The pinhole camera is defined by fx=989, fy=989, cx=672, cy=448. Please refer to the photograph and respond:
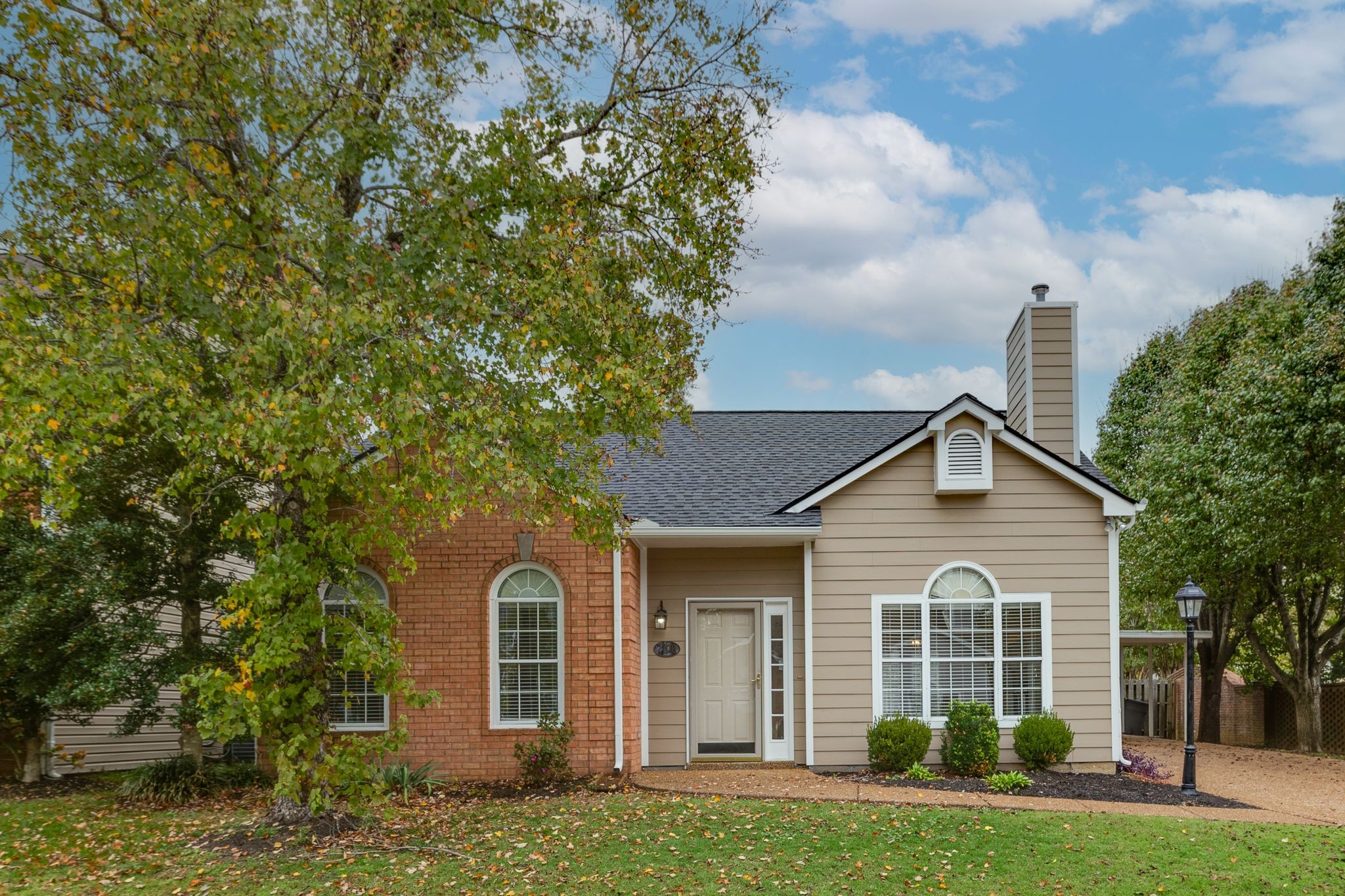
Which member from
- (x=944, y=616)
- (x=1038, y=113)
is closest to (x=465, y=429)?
(x=944, y=616)

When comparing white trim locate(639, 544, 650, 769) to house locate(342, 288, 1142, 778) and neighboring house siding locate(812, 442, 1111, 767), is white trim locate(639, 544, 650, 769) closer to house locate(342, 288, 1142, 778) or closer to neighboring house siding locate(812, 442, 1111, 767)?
house locate(342, 288, 1142, 778)

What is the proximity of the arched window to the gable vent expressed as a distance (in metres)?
5.28

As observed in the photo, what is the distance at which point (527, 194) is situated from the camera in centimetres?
1005

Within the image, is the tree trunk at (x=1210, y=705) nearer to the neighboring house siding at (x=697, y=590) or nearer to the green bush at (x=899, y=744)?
the green bush at (x=899, y=744)

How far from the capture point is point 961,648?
12.7 m

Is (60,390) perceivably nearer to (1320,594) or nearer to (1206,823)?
(1206,823)

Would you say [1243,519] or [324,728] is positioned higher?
[1243,519]

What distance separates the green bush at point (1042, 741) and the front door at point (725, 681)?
11.0ft

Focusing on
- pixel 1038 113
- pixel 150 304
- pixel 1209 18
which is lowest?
pixel 150 304

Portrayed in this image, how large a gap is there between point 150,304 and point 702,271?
5758mm

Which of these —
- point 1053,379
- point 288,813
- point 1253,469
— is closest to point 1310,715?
point 1253,469

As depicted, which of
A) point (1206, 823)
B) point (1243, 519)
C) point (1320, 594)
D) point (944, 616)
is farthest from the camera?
point (1320, 594)

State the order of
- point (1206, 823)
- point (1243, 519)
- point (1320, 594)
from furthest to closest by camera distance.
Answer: point (1320, 594)
point (1243, 519)
point (1206, 823)

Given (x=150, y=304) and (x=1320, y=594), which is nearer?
(x=150, y=304)
